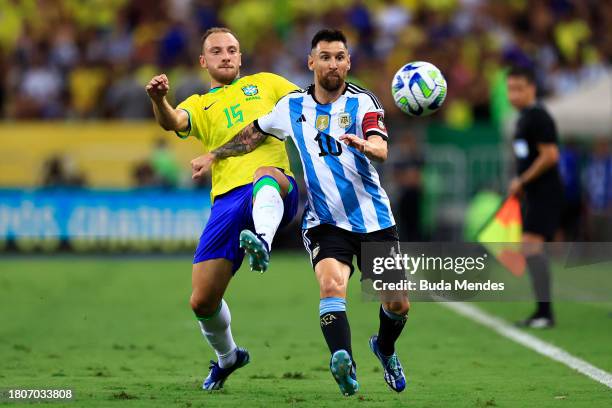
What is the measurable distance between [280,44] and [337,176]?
52.5 ft

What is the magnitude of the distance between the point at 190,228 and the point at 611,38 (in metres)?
8.79

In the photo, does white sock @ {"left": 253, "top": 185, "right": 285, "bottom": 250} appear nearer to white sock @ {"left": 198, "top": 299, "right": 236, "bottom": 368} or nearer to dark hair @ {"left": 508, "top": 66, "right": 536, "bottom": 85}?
white sock @ {"left": 198, "top": 299, "right": 236, "bottom": 368}

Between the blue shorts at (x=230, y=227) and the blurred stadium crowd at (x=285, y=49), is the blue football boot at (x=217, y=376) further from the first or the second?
the blurred stadium crowd at (x=285, y=49)

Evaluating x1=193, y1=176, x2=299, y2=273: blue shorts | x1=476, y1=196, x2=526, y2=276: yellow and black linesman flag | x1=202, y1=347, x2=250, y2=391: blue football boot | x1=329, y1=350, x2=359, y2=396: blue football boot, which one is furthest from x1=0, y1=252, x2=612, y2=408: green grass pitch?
x1=193, y1=176, x2=299, y2=273: blue shorts

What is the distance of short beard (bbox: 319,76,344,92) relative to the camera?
6.87 meters

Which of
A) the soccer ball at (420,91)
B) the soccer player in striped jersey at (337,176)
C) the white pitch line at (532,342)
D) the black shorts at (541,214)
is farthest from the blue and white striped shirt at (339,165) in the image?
the black shorts at (541,214)

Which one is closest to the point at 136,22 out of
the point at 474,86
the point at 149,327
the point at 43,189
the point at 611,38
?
the point at 43,189

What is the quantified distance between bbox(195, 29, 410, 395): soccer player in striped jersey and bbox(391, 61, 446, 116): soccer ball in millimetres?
432

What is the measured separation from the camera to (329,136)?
6.93 meters

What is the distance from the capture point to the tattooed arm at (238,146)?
7359 mm

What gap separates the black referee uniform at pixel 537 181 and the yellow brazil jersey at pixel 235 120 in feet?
13.0

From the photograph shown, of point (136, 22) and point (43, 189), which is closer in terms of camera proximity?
point (43, 189)

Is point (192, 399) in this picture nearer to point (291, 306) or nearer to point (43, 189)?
point (291, 306)

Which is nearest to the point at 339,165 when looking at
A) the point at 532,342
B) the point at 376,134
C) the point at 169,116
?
the point at 376,134
